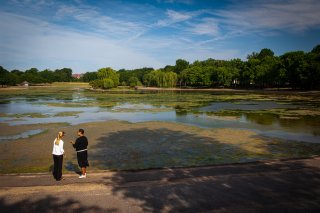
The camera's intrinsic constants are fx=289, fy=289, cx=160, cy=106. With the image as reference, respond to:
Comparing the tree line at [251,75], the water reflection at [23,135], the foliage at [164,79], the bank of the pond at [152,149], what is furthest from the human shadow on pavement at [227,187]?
the foliage at [164,79]

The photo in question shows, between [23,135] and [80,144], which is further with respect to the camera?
[23,135]

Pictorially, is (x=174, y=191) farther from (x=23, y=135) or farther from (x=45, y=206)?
(x=23, y=135)

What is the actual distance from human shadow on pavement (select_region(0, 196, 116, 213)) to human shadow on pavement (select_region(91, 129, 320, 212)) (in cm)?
161

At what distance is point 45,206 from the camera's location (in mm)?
10180

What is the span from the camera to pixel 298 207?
32.5 ft

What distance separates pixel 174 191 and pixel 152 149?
9600 mm

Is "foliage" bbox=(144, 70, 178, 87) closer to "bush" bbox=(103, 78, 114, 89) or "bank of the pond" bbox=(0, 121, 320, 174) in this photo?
"bush" bbox=(103, 78, 114, 89)

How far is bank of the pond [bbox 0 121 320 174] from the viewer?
1741 centimetres

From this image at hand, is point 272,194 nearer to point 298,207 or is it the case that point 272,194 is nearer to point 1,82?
point 298,207

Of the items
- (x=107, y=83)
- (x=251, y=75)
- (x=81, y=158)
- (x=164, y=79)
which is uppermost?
(x=251, y=75)

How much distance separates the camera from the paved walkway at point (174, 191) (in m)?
10.1

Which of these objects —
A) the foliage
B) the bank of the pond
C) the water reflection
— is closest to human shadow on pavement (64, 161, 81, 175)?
the bank of the pond

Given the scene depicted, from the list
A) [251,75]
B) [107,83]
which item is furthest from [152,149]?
[107,83]

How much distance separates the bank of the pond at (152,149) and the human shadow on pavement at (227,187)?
2.82 m
